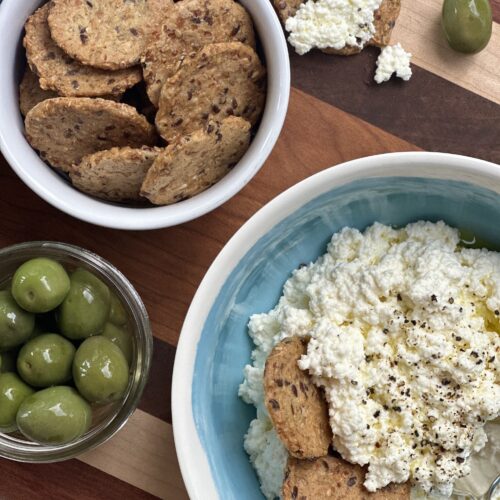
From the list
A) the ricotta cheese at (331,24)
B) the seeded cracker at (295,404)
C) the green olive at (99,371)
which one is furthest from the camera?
the ricotta cheese at (331,24)

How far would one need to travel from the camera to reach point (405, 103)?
1237 mm

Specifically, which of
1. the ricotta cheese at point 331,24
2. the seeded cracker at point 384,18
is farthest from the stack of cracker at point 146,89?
the seeded cracker at point 384,18

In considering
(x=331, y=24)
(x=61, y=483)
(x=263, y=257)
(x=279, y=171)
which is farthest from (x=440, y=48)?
(x=61, y=483)

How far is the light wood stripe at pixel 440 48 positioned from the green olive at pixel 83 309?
616mm

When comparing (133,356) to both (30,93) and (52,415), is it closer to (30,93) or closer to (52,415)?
(52,415)

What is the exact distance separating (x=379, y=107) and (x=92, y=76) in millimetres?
453

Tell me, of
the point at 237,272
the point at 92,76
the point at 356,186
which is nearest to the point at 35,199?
the point at 92,76

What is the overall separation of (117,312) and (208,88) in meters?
0.38

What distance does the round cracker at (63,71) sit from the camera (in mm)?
1098

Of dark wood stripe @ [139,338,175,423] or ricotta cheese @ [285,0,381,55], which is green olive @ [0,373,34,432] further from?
ricotta cheese @ [285,0,381,55]

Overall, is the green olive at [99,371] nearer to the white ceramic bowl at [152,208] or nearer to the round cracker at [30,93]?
the white ceramic bowl at [152,208]

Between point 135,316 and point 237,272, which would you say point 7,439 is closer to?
point 135,316

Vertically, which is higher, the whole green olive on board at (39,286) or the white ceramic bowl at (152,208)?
the white ceramic bowl at (152,208)

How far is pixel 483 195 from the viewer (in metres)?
1.09
